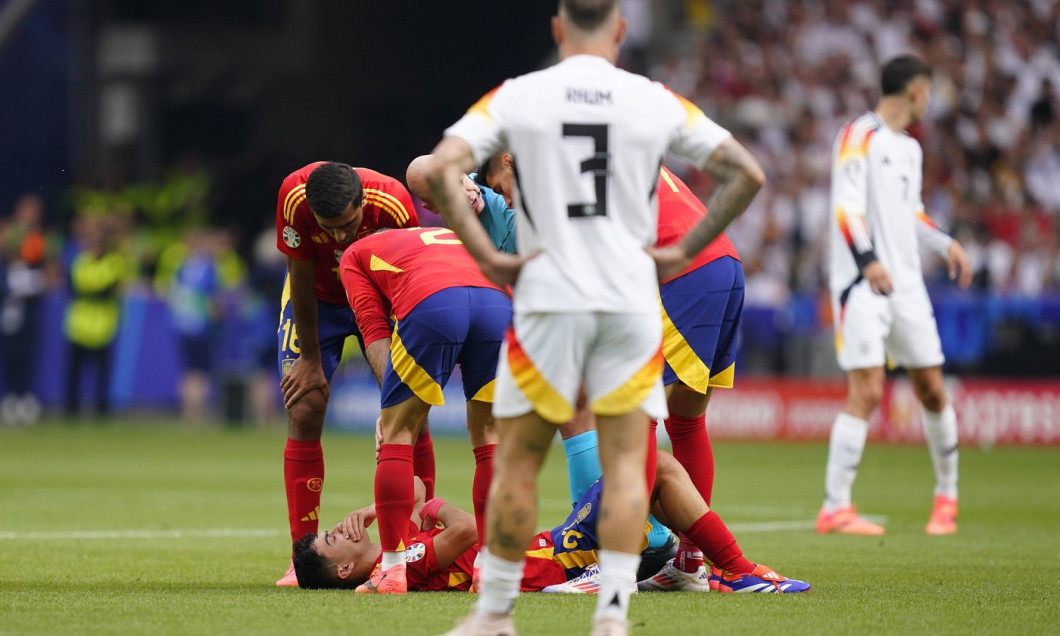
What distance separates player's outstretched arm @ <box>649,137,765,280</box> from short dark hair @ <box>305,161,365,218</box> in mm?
2056

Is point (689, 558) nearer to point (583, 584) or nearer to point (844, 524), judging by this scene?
point (583, 584)

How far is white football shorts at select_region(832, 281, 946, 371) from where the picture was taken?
935 centimetres

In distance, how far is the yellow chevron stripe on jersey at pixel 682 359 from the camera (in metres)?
6.45

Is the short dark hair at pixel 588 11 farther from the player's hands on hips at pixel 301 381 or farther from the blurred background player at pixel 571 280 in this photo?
the player's hands on hips at pixel 301 381

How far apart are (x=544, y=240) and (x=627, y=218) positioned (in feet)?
0.86

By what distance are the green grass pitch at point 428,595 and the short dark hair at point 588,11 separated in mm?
1916

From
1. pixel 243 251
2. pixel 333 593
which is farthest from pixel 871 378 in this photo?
pixel 243 251

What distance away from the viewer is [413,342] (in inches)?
246

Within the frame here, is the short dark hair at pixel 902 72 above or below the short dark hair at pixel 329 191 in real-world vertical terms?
above

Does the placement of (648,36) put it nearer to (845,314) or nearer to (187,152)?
(187,152)

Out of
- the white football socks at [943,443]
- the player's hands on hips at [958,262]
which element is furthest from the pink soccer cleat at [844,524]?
the player's hands on hips at [958,262]

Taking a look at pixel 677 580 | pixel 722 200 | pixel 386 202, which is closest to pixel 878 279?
pixel 677 580

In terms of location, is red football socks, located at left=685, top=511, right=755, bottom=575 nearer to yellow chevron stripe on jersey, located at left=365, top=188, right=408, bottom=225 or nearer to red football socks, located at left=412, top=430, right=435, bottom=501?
red football socks, located at left=412, top=430, right=435, bottom=501

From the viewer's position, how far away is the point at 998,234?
62.7 feet
